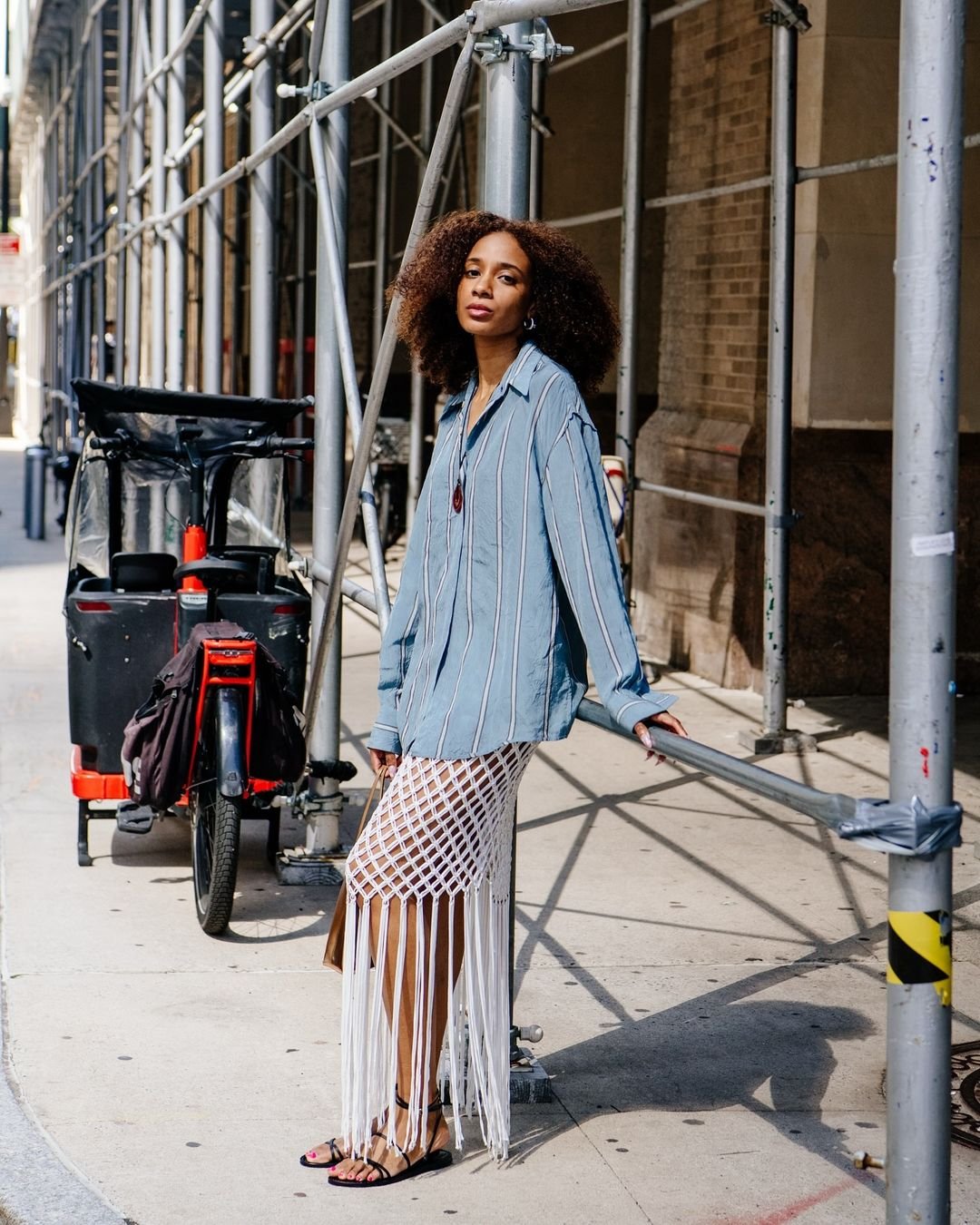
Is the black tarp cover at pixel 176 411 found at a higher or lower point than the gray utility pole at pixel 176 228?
lower

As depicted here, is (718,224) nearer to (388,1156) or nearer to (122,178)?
(388,1156)

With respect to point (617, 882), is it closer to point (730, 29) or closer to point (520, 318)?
point (520, 318)

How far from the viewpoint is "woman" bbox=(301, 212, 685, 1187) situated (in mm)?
3518

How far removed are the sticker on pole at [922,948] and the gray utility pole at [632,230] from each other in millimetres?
6769

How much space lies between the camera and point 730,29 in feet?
31.7

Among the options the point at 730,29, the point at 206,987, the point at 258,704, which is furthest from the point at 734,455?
the point at 206,987

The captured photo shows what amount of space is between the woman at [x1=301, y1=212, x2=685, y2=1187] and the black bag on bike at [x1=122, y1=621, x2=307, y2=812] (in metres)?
1.69

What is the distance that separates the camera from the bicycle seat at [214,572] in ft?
19.6

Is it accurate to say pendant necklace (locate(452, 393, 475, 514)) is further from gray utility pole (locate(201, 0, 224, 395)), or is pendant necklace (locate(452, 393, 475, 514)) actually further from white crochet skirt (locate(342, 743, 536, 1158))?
gray utility pole (locate(201, 0, 224, 395))

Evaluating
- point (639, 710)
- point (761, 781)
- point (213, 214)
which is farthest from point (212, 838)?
point (213, 214)

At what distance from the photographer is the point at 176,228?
14.6 metres

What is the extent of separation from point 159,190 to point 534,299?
1114cm

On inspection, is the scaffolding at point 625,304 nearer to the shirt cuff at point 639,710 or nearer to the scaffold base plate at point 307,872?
the scaffold base plate at point 307,872

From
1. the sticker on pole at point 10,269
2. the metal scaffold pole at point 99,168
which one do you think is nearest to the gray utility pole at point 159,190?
the metal scaffold pole at point 99,168
